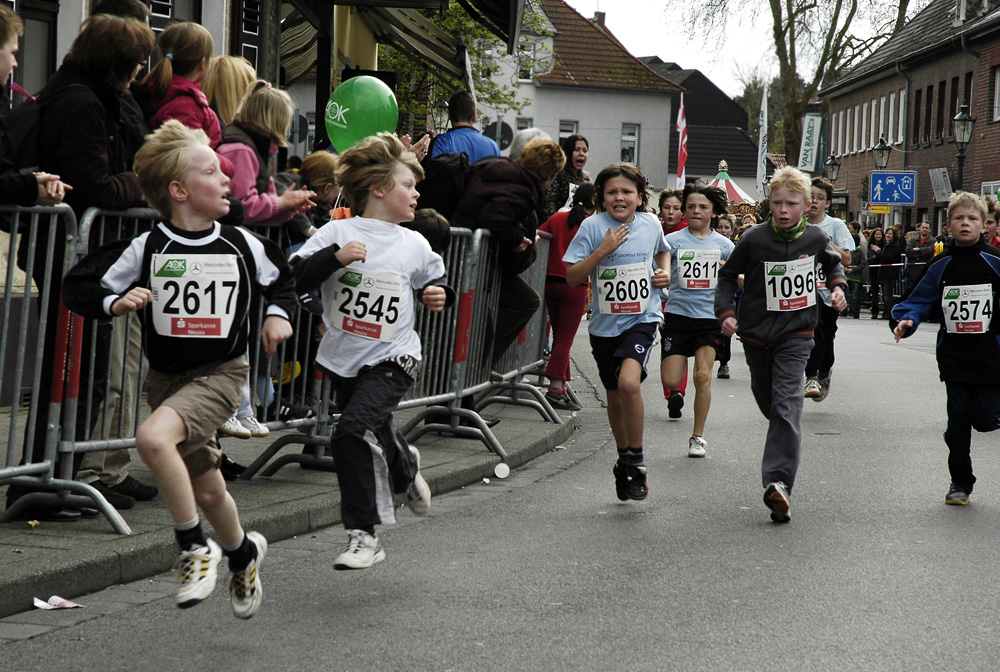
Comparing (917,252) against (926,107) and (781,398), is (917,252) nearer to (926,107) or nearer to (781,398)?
(926,107)

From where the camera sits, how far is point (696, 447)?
9.26 m

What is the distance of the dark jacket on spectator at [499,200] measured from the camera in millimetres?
8898

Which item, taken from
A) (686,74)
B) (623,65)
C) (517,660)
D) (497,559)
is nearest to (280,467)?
(497,559)

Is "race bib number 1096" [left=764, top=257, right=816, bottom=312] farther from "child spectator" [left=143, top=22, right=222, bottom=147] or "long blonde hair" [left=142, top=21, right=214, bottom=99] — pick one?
"long blonde hair" [left=142, top=21, right=214, bottom=99]

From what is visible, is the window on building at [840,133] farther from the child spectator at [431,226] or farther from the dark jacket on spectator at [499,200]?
the child spectator at [431,226]

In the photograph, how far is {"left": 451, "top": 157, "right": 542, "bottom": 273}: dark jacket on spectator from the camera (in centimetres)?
890

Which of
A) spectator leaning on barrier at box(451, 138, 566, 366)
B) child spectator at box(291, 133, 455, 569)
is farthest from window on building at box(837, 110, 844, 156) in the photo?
child spectator at box(291, 133, 455, 569)

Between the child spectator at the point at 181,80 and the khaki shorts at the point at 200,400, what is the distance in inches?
84.7

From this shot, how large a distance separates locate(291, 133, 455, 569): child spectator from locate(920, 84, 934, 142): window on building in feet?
149

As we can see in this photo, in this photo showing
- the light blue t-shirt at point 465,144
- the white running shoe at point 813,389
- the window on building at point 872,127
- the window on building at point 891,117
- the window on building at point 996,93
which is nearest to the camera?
the light blue t-shirt at point 465,144

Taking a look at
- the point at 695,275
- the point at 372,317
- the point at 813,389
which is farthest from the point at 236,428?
the point at 813,389

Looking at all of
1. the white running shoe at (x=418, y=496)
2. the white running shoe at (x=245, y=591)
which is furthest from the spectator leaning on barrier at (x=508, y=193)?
the white running shoe at (x=245, y=591)

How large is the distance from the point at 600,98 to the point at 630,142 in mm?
2962

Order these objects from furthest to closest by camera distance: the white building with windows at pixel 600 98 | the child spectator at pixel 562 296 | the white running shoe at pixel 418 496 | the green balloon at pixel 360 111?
the white building with windows at pixel 600 98
the child spectator at pixel 562 296
the green balloon at pixel 360 111
the white running shoe at pixel 418 496
